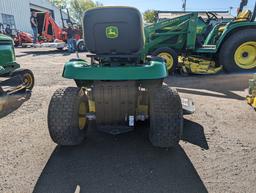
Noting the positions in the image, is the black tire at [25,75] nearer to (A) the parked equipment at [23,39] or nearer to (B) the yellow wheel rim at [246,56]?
(B) the yellow wheel rim at [246,56]

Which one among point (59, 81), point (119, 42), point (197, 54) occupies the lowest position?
point (59, 81)

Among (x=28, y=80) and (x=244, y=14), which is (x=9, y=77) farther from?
(x=244, y=14)

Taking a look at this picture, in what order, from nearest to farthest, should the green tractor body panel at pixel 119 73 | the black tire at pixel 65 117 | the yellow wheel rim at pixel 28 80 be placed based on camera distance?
the green tractor body panel at pixel 119 73, the black tire at pixel 65 117, the yellow wheel rim at pixel 28 80

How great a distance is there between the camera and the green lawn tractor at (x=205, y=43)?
686 cm

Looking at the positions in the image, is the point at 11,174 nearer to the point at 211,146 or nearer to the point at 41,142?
the point at 41,142

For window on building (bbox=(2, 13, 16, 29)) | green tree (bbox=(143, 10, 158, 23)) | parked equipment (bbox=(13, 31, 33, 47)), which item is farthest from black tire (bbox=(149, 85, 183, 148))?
window on building (bbox=(2, 13, 16, 29))

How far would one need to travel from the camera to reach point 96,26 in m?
3.11

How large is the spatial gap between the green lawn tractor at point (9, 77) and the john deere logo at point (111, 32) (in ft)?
8.83

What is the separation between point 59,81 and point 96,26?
436cm

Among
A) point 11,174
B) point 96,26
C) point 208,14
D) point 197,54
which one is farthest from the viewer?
point 208,14

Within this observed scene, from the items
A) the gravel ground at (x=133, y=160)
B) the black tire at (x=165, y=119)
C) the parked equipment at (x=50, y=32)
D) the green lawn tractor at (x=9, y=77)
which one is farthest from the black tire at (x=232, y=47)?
the parked equipment at (x=50, y=32)

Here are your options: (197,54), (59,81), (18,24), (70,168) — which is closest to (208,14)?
(197,54)

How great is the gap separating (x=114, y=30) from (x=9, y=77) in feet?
11.4

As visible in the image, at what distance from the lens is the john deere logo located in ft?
10.1
